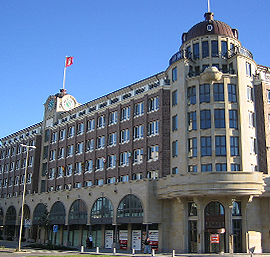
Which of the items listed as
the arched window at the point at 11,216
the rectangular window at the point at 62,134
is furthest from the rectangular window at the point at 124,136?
the arched window at the point at 11,216

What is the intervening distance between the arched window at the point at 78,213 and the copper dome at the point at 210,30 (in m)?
26.8

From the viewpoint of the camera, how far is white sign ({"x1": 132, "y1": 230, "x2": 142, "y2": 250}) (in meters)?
46.4

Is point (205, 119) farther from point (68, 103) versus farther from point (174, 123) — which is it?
point (68, 103)

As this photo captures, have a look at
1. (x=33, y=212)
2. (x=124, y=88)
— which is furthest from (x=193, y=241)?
(x=33, y=212)

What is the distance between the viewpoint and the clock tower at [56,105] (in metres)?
71.8

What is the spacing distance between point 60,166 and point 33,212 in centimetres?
876

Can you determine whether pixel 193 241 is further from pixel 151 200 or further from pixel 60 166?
pixel 60 166

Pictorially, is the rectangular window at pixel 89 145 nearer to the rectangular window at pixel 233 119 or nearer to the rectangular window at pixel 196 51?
the rectangular window at pixel 196 51

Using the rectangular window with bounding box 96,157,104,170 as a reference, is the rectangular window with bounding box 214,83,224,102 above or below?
above

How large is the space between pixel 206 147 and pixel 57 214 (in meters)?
27.1

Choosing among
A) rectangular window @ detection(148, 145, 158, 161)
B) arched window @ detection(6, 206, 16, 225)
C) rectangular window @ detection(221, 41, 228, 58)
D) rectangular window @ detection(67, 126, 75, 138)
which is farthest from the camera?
arched window @ detection(6, 206, 16, 225)

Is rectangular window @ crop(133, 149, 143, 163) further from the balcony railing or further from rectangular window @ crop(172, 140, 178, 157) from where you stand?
the balcony railing

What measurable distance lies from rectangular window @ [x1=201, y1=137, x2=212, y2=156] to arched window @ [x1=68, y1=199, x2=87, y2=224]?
1974cm

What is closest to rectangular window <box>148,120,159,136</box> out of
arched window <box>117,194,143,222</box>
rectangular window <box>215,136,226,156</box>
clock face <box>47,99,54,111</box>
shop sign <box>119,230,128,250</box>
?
arched window <box>117,194,143,222</box>
